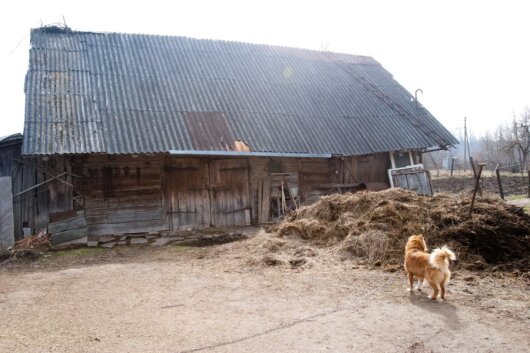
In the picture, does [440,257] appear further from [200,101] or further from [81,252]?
[200,101]

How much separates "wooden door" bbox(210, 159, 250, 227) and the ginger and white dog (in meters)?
7.47

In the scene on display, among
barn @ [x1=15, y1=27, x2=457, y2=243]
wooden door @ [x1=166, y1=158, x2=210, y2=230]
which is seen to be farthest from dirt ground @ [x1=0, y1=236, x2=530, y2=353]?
wooden door @ [x1=166, y1=158, x2=210, y2=230]

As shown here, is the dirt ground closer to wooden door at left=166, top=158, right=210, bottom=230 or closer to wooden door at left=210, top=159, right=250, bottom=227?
wooden door at left=166, top=158, right=210, bottom=230

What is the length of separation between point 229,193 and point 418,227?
637 cm

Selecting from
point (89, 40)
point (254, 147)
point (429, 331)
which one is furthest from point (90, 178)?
point (429, 331)

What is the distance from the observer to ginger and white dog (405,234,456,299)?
5.48 metres

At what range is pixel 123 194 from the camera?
38.9ft

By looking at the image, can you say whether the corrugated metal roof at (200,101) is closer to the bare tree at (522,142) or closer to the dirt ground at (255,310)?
the dirt ground at (255,310)

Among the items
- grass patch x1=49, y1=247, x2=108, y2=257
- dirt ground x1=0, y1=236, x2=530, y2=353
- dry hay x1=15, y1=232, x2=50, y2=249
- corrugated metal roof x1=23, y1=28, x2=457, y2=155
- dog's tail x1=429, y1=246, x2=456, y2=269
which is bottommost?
dirt ground x1=0, y1=236, x2=530, y2=353

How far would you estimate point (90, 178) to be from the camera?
11547 millimetres

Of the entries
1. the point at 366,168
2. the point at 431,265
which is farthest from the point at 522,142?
the point at 431,265

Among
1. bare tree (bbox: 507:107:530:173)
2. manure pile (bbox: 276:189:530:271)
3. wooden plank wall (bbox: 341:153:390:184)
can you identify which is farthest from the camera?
bare tree (bbox: 507:107:530:173)

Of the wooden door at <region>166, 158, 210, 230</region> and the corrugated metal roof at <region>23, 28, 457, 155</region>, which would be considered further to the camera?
the wooden door at <region>166, 158, 210, 230</region>

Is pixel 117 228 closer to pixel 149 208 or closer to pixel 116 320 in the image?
pixel 149 208
